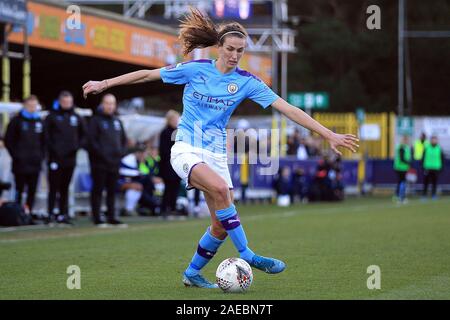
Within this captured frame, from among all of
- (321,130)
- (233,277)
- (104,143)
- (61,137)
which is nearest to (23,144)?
(61,137)

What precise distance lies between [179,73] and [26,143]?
8568 mm

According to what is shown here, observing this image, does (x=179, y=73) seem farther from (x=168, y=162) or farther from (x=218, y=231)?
(x=168, y=162)

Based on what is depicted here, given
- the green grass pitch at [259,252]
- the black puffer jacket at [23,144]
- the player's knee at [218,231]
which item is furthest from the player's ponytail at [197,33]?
the black puffer jacket at [23,144]

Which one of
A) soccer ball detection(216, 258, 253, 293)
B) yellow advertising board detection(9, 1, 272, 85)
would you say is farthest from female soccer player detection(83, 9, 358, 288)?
yellow advertising board detection(9, 1, 272, 85)

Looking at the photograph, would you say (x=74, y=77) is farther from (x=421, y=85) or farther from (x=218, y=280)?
(x=421, y=85)

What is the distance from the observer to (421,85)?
60.1 metres

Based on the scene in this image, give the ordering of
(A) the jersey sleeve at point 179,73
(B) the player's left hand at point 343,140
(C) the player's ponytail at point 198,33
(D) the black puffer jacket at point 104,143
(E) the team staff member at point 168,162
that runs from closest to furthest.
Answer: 1. (B) the player's left hand at point 343,140
2. (A) the jersey sleeve at point 179,73
3. (C) the player's ponytail at point 198,33
4. (D) the black puffer jacket at point 104,143
5. (E) the team staff member at point 168,162

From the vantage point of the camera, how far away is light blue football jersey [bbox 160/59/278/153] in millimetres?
8625

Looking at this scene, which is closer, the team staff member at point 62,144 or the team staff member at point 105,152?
the team staff member at point 62,144

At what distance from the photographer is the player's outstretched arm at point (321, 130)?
8234mm

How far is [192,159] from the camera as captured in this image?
8531 mm

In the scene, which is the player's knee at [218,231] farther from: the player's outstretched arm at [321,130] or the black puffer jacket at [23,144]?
the black puffer jacket at [23,144]

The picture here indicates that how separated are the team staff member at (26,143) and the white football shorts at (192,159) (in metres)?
8.56
